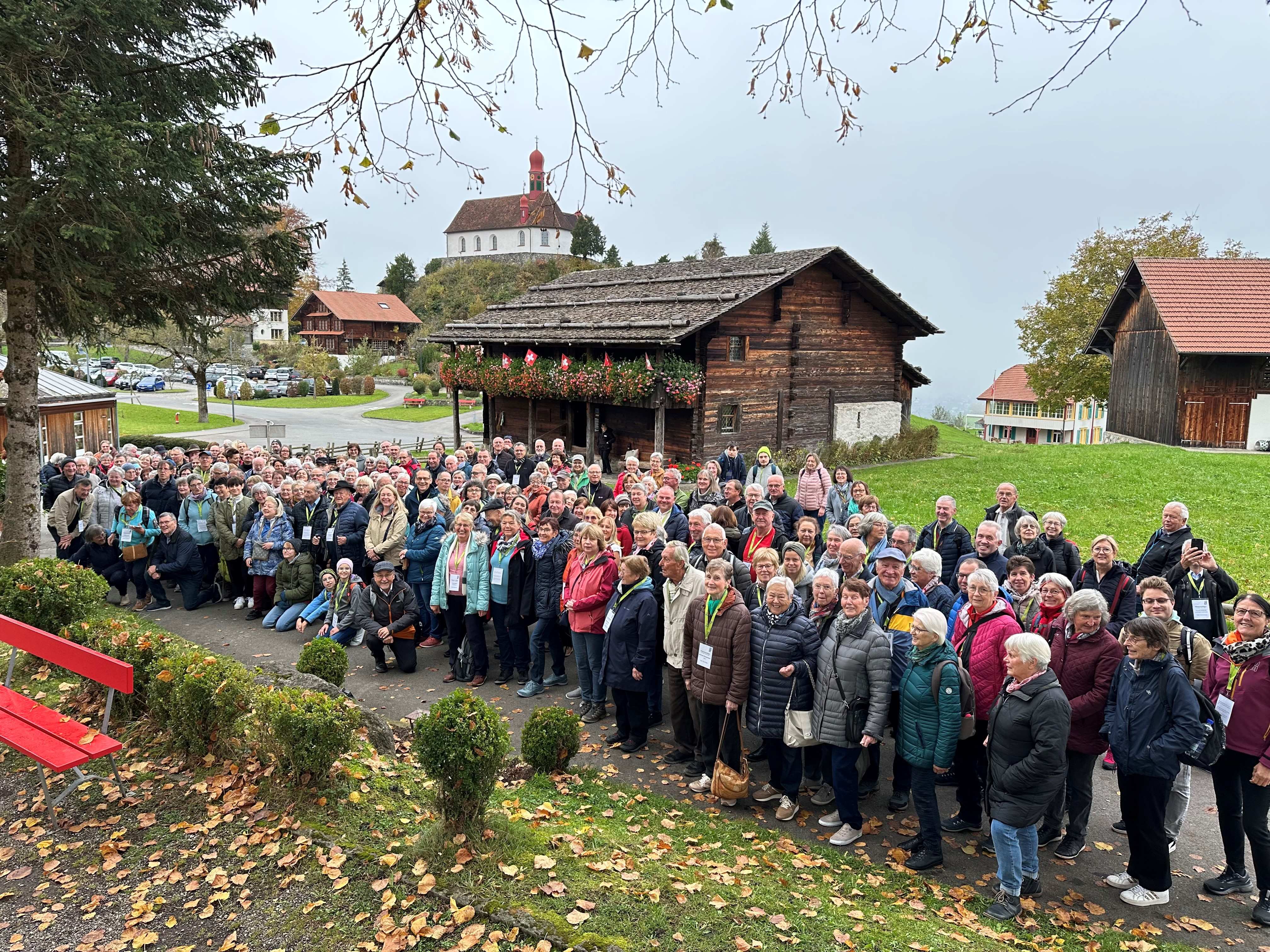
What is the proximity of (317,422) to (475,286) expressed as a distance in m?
38.9

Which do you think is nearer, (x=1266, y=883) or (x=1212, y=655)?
(x=1266, y=883)

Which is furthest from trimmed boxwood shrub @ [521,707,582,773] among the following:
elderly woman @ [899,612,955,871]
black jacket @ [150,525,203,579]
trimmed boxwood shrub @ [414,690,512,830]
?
black jacket @ [150,525,203,579]

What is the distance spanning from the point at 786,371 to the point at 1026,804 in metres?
21.5

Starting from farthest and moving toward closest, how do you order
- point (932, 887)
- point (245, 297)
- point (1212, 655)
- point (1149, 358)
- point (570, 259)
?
point (570, 259) → point (1149, 358) → point (245, 297) → point (1212, 655) → point (932, 887)

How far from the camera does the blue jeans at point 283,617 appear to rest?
38.2 feet

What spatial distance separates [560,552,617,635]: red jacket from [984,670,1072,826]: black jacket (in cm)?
411

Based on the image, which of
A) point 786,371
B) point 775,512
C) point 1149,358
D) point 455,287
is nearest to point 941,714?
point 775,512

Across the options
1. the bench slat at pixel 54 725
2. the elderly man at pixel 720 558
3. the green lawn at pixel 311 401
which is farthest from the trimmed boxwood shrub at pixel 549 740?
the green lawn at pixel 311 401

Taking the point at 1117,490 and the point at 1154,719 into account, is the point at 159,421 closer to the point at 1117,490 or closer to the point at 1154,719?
the point at 1117,490

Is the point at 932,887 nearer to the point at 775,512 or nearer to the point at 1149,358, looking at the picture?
the point at 775,512

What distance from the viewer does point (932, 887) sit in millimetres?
5652

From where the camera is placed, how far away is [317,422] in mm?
45031

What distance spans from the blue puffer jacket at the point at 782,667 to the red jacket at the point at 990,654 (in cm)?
116

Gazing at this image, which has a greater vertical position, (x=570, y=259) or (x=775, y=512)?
(x=570, y=259)
